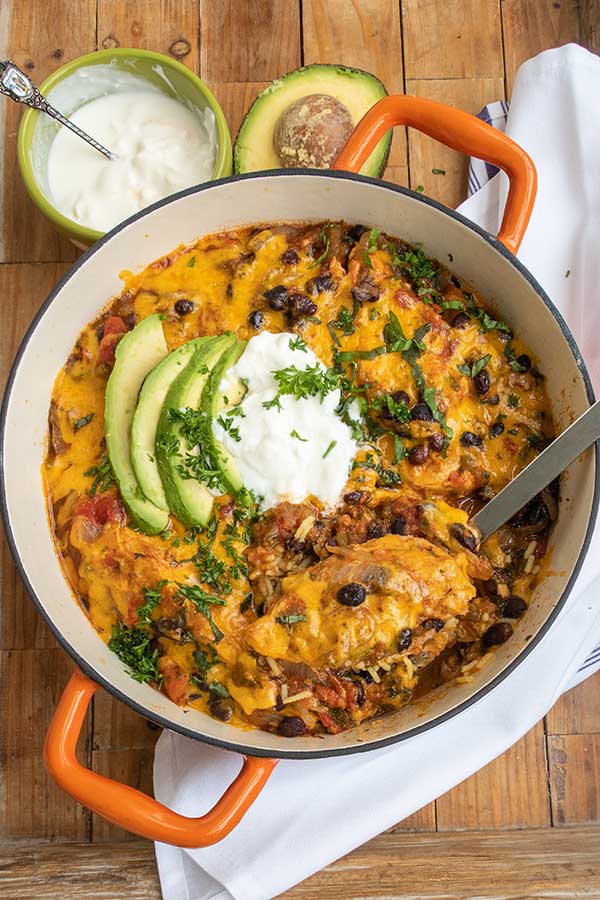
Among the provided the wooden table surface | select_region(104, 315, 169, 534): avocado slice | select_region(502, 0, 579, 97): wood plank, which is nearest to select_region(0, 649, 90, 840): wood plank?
the wooden table surface

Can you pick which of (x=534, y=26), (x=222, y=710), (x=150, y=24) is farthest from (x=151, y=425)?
(x=534, y=26)

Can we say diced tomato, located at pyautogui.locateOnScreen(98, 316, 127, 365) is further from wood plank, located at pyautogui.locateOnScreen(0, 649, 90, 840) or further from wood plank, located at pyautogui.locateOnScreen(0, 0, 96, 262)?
wood plank, located at pyautogui.locateOnScreen(0, 649, 90, 840)

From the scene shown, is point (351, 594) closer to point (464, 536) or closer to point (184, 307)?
point (464, 536)

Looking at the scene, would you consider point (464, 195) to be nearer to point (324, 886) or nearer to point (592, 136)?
point (592, 136)

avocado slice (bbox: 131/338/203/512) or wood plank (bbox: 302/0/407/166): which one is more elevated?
wood plank (bbox: 302/0/407/166)

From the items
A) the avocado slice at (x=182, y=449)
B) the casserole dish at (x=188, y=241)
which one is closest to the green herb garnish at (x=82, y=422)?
the casserole dish at (x=188, y=241)

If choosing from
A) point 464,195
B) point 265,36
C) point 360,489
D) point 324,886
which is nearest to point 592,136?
point 464,195
